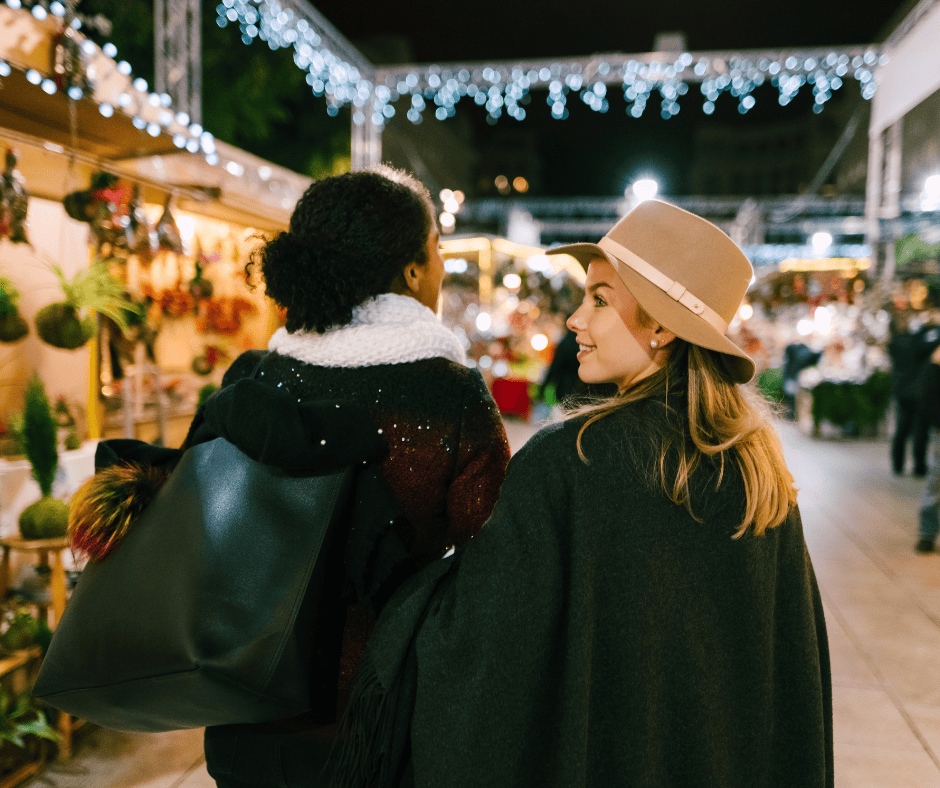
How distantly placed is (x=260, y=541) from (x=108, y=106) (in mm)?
3403

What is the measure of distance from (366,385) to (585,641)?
0.58 m

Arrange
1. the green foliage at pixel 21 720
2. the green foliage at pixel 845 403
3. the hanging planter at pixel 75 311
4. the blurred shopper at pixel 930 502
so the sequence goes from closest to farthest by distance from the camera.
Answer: the green foliage at pixel 21 720 < the hanging planter at pixel 75 311 < the blurred shopper at pixel 930 502 < the green foliage at pixel 845 403

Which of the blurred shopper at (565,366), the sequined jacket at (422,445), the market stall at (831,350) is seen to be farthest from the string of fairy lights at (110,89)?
the market stall at (831,350)

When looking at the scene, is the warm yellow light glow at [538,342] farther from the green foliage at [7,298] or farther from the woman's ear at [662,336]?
the woman's ear at [662,336]

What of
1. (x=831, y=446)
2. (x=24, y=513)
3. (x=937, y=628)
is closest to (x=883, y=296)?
(x=831, y=446)

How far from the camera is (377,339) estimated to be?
125 centimetres

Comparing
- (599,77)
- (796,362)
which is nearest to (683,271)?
(599,77)

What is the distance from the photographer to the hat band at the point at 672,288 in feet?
3.84

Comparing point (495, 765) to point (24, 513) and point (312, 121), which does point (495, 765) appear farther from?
point (312, 121)

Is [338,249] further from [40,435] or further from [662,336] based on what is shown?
[40,435]

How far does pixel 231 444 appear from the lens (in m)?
1.11

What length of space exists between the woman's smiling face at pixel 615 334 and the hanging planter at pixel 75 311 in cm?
259

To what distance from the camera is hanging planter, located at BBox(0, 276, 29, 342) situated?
3035mm

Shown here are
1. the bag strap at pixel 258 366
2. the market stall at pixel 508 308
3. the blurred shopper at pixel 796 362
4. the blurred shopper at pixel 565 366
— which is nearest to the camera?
the bag strap at pixel 258 366
